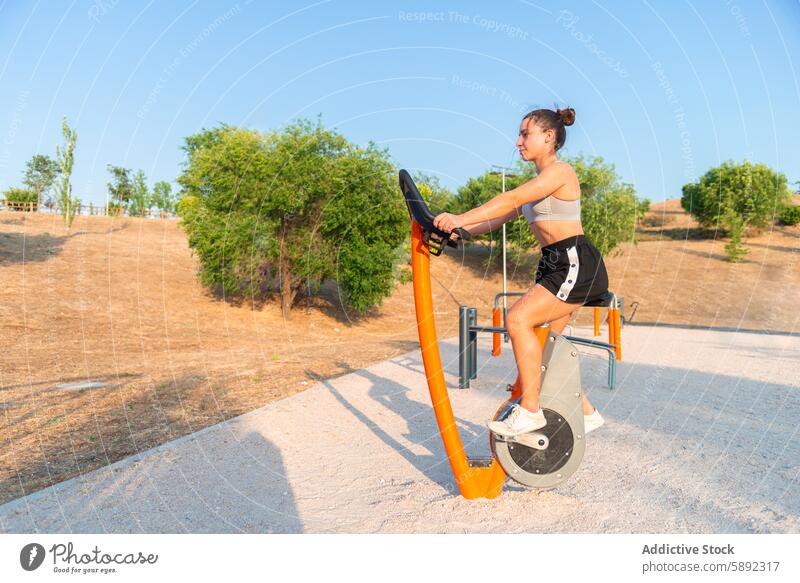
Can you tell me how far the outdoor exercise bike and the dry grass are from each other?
308cm

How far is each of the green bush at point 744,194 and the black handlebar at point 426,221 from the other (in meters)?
44.5

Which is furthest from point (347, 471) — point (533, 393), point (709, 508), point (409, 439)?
point (709, 508)

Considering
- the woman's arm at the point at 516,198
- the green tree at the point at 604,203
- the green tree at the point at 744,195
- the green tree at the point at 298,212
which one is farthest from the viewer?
the green tree at the point at 744,195

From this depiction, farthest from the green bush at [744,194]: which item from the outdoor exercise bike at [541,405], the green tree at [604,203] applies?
the outdoor exercise bike at [541,405]

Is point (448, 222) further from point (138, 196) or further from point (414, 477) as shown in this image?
point (138, 196)

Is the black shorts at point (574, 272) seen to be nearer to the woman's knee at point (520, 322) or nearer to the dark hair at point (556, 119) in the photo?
the woman's knee at point (520, 322)

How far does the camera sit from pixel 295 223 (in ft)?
67.3

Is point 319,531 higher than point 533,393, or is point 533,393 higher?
point 533,393

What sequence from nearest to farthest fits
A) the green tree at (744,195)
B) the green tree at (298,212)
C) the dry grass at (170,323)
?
1. the dry grass at (170,323)
2. the green tree at (298,212)
3. the green tree at (744,195)

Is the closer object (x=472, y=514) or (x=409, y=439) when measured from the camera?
(x=472, y=514)

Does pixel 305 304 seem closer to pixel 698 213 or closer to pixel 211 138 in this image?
pixel 211 138

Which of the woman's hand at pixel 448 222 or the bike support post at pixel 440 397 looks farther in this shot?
the bike support post at pixel 440 397

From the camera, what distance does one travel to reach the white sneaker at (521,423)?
353 cm

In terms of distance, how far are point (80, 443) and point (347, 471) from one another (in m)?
2.71
